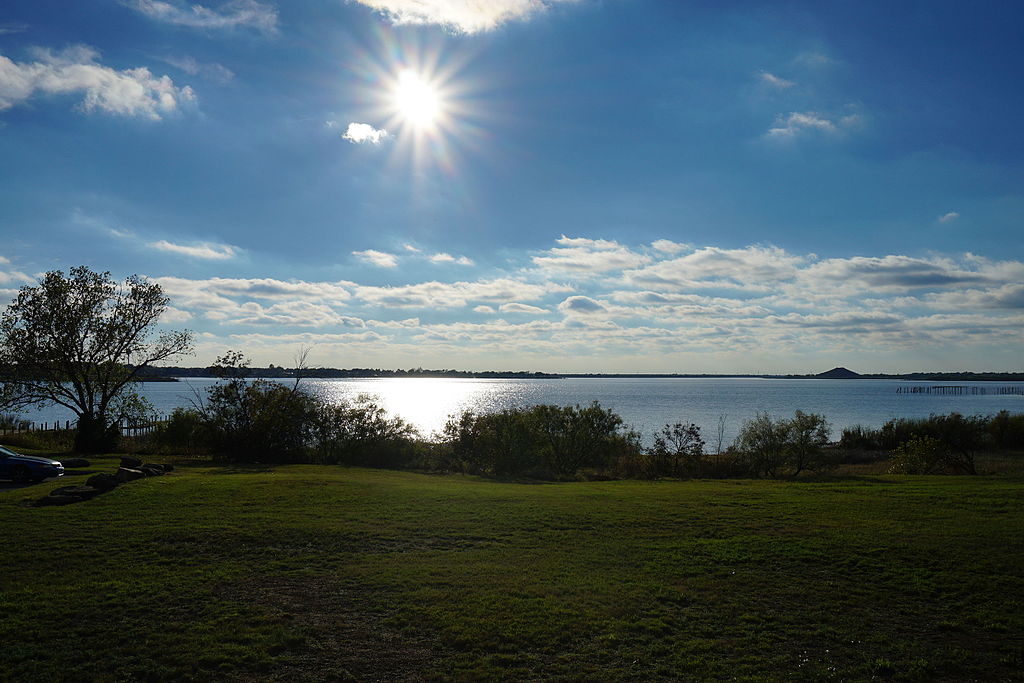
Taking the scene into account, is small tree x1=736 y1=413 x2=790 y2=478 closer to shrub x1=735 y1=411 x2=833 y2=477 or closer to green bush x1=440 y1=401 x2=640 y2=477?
shrub x1=735 y1=411 x2=833 y2=477

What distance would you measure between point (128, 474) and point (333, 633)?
58.4 feet

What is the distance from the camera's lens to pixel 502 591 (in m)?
11.7

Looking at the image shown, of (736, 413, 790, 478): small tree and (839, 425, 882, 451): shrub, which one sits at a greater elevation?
(736, 413, 790, 478): small tree

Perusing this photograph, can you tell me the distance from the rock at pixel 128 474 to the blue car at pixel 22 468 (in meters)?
4.29

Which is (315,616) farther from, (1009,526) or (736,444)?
(736,444)

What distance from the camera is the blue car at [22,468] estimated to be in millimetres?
24688

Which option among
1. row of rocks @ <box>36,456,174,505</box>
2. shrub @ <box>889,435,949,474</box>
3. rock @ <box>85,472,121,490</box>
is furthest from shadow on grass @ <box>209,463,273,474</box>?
shrub @ <box>889,435,949,474</box>

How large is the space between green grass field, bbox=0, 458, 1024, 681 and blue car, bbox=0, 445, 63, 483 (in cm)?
679

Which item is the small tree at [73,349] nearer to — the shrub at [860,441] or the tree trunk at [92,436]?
the tree trunk at [92,436]

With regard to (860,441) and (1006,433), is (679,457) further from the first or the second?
(1006,433)

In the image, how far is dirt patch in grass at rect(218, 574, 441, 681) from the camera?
864 centimetres

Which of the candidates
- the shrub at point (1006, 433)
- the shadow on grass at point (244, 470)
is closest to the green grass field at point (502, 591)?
the shadow on grass at point (244, 470)

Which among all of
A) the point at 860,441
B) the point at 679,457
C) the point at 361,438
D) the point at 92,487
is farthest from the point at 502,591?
the point at 860,441

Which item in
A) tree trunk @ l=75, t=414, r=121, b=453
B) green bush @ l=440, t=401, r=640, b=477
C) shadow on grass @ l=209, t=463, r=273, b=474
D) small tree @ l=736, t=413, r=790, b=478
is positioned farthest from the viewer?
tree trunk @ l=75, t=414, r=121, b=453
